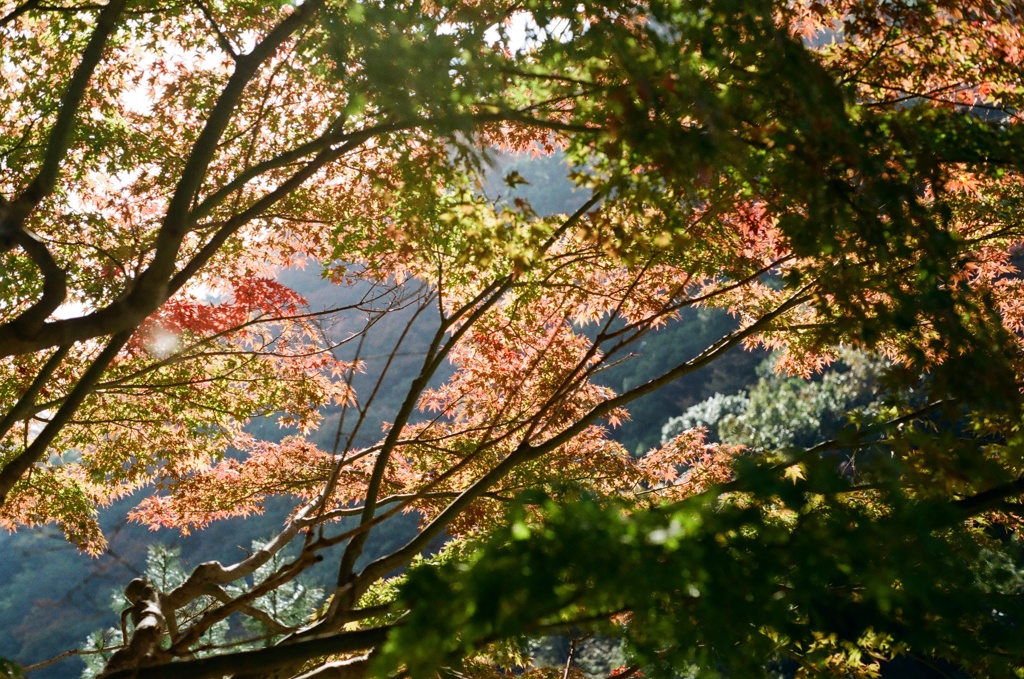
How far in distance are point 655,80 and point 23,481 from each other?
14.2 feet

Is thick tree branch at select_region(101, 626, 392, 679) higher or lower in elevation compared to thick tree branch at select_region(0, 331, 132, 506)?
lower

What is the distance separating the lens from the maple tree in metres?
1.35

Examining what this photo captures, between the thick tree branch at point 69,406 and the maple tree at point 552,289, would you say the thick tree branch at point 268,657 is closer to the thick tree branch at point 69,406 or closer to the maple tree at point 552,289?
the maple tree at point 552,289

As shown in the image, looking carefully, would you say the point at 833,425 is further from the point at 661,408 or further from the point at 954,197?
the point at 954,197

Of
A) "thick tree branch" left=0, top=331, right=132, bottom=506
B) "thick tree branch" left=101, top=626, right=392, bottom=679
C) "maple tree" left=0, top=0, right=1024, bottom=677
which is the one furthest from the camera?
"thick tree branch" left=0, top=331, right=132, bottom=506

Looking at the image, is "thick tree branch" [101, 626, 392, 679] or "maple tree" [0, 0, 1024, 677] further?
"thick tree branch" [101, 626, 392, 679]

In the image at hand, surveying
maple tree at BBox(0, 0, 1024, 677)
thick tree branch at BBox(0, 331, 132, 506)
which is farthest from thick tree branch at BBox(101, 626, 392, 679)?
thick tree branch at BBox(0, 331, 132, 506)

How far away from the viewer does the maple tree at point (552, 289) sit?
1.35 m

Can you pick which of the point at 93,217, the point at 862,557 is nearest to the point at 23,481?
the point at 93,217

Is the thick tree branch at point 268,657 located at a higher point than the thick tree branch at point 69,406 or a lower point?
lower

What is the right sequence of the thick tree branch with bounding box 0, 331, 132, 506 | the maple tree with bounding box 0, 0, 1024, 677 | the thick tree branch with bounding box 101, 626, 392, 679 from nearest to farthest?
the maple tree with bounding box 0, 0, 1024, 677, the thick tree branch with bounding box 101, 626, 392, 679, the thick tree branch with bounding box 0, 331, 132, 506

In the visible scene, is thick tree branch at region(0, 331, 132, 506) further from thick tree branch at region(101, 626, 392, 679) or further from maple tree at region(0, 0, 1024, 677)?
thick tree branch at region(101, 626, 392, 679)

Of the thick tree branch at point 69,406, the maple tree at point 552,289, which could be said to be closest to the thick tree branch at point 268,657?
the maple tree at point 552,289

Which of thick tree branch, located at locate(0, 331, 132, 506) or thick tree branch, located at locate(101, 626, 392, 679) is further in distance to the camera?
thick tree branch, located at locate(0, 331, 132, 506)
